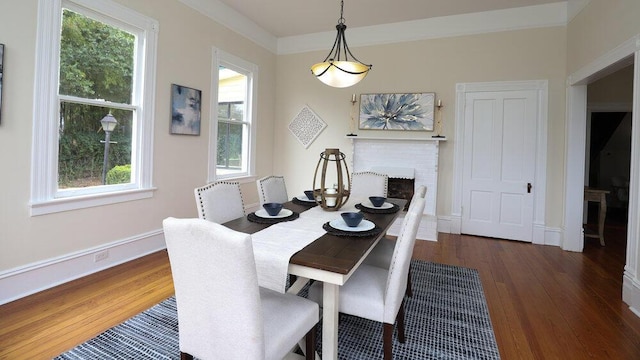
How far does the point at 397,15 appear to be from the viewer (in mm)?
4672

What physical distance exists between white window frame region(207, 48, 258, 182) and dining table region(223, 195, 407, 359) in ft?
8.09

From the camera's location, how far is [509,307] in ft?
8.37

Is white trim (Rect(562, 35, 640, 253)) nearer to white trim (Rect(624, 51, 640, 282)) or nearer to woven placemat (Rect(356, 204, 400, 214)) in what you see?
white trim (Rect(624, 51, 640, 282))

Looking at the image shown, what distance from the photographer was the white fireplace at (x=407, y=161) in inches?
187

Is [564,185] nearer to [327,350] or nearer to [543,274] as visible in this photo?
[543,274]

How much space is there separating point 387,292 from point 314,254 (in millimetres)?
470

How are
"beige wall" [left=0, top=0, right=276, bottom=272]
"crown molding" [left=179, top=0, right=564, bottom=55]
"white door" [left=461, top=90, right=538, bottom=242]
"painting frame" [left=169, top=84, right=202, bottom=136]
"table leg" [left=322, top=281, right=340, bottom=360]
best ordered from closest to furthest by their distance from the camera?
"table leg" [left=322, top=281, right=340, bottom=360] → "beige wall" [left=0, top=0, right=276, bottom=272] → "painting frame" [left=169, top=84, right=202, bottom=136] → "crown molding" [left=179, top=0, right=564, bottom=55] → "white door" [left=461, top=90, right=538, bottom=242]

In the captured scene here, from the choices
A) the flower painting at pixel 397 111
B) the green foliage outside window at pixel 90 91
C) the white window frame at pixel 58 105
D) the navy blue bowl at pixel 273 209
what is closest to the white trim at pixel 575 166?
the flower painting at pixel 397 111

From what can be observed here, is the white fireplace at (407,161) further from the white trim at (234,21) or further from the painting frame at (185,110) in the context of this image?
the painting frame at (185,110)

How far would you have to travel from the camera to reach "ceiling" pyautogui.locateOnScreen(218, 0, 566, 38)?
4.25 meters

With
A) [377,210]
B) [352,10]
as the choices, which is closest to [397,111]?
[352,10]

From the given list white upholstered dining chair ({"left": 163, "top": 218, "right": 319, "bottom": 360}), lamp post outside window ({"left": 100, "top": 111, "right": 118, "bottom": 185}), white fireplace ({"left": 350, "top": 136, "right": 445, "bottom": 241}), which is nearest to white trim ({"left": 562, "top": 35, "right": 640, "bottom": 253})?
white fireplace ({"left": 350, "top": 136, "right": 445, "bottom": 241})

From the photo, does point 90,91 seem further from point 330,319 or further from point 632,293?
point 632,293

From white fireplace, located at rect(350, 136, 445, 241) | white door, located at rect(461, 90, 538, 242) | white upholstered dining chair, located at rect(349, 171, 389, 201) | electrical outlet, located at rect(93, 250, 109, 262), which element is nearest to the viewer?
electrical outlet, located at rect(93, 250, 109, 262)
